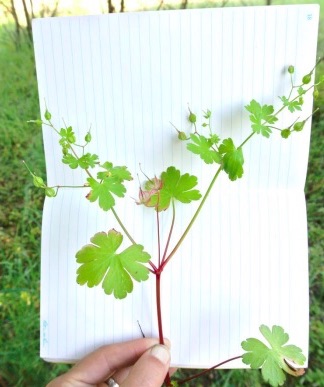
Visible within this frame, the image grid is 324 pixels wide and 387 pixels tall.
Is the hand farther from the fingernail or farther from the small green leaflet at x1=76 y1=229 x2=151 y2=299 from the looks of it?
the small green leaflet at x1=76 y1=229 x2=151 y2=299

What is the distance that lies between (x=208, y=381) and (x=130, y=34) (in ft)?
2.48

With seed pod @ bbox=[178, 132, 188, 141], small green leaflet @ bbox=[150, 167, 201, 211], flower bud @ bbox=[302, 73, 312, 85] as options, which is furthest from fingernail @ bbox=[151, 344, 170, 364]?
flower bud @ bbox=[302, 73, 312, 85]

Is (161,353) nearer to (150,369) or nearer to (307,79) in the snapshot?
(150,369)

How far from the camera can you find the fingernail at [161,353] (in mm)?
817

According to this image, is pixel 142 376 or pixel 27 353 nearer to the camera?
pixel 142 376

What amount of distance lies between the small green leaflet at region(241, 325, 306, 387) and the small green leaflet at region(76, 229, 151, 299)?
0.74ft

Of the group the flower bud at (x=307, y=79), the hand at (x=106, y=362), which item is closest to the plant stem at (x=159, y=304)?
the hand at (x=106, y=362)

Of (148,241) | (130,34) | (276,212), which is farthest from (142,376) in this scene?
(130,34)

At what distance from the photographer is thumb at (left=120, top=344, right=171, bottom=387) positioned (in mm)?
763

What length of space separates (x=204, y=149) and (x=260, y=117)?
11 cm

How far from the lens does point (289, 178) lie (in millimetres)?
906

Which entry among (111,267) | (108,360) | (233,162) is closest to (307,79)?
(233,162)

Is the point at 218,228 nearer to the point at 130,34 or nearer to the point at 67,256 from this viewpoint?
the point at 67,256

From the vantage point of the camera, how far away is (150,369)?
0.78 meters
